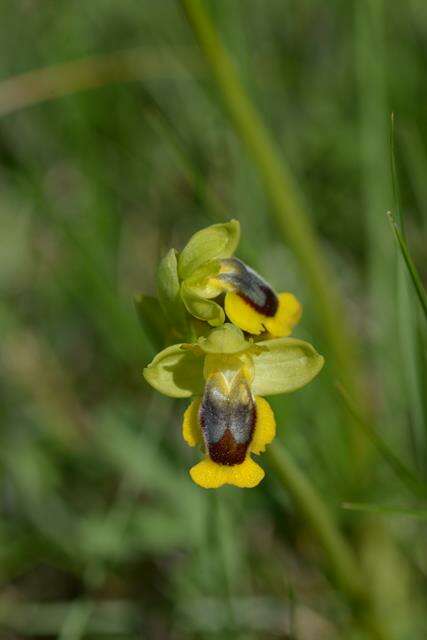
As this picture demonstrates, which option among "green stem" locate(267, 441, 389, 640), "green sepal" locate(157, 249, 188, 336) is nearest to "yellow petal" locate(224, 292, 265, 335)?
"green sepal" locate(157, 249, 188, 336)

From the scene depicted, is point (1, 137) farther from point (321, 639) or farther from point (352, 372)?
point (321, 639)

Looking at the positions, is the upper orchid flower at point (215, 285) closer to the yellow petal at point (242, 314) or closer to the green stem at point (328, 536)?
the yellow petal at point (242, 314)

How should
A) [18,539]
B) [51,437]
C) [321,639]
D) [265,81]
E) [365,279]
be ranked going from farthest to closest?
[265,81] → [365,279] → [51,437] → [18,539] → [321,639]

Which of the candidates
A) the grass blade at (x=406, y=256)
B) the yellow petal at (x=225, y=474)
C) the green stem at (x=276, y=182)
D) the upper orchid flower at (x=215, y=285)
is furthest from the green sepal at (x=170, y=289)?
the green stem at (x=276, y=182)

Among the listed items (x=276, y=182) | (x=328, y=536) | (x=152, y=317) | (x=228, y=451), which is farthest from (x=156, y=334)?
(x=276, y=182)

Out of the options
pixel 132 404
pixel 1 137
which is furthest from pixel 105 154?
pixel 132 404

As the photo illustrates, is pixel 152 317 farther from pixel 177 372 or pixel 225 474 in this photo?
pixel 225 474
